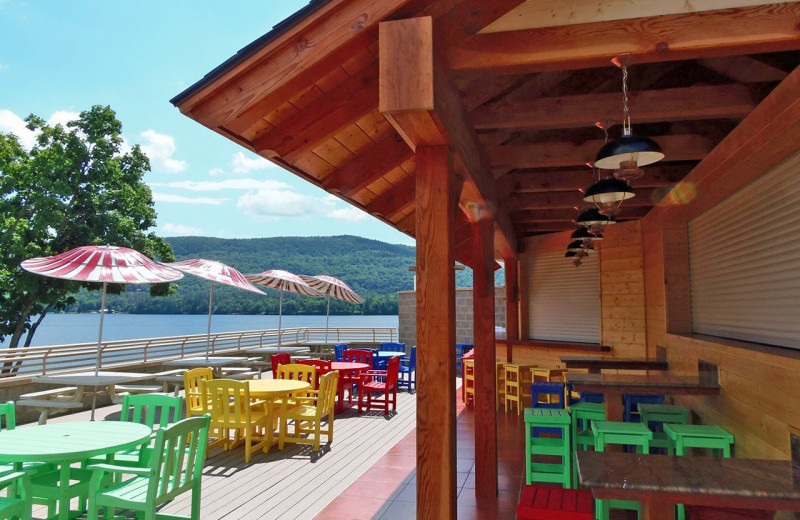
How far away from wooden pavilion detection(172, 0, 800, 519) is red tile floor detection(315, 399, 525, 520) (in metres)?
0.25

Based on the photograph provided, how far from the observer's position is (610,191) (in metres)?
3.38

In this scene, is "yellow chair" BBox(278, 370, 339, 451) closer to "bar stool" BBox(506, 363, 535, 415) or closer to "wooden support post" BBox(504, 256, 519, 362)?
"bar stool" BBox(506, 363, 535, 415)

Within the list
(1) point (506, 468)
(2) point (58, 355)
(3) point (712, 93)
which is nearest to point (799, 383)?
(3) point (712, 93)

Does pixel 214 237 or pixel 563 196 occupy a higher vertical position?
pixel 214 237

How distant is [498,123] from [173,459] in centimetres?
309

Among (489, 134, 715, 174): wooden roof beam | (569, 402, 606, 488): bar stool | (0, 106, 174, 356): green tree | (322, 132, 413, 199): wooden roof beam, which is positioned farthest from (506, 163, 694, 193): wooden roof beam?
(0, 106, 174, 356): green tree

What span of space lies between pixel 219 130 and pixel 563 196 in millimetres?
5219

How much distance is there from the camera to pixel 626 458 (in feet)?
8.30

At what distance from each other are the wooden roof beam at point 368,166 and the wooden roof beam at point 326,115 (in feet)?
2.80

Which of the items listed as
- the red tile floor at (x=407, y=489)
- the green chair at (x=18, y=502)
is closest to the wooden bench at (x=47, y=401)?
the green chair at (x=18, y=502)

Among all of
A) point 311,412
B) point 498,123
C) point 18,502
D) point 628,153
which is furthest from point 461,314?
point 18,502

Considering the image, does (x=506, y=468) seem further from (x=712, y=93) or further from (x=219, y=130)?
(x=219, y=130)

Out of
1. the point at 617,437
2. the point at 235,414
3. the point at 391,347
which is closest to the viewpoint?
the point at 617,437

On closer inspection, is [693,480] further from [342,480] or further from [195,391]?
[195,391]
